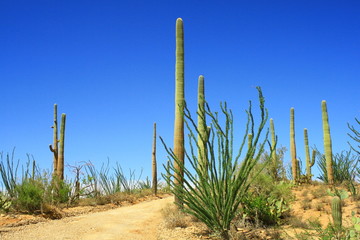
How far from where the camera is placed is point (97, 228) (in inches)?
409

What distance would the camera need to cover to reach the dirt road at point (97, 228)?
31.6 feet

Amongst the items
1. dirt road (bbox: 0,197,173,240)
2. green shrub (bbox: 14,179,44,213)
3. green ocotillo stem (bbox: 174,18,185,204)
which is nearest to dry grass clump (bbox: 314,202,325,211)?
green ocotillo stem (bbox: 174,18,185,204)

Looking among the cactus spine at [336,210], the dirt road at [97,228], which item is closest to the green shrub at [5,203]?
the dirt road at [97,228]

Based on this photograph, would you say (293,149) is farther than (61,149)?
Yes

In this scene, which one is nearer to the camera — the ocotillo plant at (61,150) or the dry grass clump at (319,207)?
the dry grass clump at (319,207)

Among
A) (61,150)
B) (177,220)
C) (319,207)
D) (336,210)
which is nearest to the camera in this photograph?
(336,210)

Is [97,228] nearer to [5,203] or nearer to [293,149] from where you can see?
[5,203]

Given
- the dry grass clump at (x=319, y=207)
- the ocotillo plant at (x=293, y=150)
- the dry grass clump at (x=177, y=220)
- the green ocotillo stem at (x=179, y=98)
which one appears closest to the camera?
the dry grass clump at (x=177, y=220)

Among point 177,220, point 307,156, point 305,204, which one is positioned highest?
point 307,156

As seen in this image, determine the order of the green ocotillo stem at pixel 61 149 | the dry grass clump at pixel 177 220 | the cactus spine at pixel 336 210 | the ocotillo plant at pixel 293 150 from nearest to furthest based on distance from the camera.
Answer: the cactus spine at pixel 336 210 < the dry grass clump at pixel 177 220 < the green ocotillo stem at pixel 61 149 < the ocotillo plant at pixel 293 150

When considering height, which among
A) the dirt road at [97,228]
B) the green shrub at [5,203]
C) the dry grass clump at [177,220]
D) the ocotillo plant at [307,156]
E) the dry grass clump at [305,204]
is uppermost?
the ocotillo plant at [307,156]

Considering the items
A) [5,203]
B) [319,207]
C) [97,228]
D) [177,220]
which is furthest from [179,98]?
[5,203]

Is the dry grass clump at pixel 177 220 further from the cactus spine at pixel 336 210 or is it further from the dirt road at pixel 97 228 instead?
the cactus spine at pixel 336 210

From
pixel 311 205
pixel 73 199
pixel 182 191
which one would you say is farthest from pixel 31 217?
pixel 311 205
